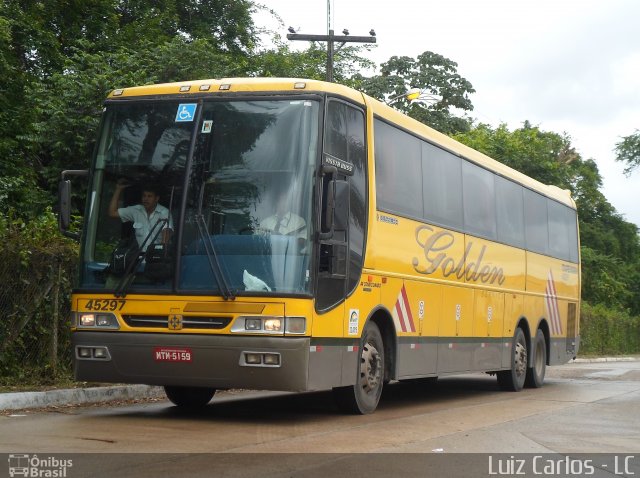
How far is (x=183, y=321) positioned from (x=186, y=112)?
2.28 m

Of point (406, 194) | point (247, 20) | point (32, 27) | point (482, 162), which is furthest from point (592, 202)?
point (406, 194)

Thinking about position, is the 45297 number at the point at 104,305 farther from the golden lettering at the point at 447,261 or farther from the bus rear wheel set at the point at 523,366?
the bus rear wheel set at the point at 523,366

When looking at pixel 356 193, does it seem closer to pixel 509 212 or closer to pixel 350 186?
pixel 350 186

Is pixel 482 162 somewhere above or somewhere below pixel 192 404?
above

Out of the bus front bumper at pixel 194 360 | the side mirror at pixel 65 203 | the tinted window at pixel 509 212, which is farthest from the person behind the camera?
the tinted window at pixel 509 212

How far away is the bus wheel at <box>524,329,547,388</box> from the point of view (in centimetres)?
1884

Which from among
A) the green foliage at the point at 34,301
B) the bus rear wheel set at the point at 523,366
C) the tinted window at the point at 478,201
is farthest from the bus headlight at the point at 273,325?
the bus rear wheel set at the point at 523,366

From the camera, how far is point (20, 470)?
734 cm

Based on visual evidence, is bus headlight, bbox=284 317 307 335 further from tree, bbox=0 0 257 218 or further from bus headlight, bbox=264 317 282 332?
tree, bbox=0 0 257 218

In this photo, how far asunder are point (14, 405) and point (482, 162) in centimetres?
867

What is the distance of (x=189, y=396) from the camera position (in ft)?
41.1

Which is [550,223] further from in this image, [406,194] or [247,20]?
[247,20]

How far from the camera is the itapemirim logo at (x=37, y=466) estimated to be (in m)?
7.19

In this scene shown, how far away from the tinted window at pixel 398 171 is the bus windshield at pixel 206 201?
5.83ft
